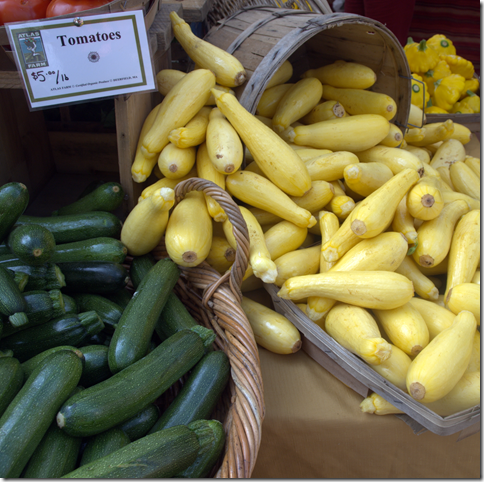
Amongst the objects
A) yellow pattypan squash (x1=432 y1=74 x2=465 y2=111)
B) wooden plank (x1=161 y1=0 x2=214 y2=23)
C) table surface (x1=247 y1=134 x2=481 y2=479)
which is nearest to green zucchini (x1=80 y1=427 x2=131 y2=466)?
table surface (x1=247 y1=134 x2=481 y2=479)

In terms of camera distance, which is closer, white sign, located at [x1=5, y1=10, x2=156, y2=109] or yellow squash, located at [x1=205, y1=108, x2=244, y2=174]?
white sign, located at [x1=5, y1=10, x2=156, y2=109]

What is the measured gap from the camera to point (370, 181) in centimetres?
115

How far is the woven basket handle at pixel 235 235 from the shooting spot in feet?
2.83

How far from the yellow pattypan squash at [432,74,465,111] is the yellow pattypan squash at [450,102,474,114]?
0.10 feet

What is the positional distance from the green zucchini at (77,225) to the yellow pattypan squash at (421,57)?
1.94 metres

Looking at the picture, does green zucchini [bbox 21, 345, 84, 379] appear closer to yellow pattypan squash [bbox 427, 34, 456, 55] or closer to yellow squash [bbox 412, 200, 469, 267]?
yellow squash [bbox 412, 200, 469, 267]

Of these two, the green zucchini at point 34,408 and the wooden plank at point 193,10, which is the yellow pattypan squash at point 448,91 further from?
the green zucchini at point 34,408

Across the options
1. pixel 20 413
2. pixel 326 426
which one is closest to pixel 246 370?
pixel 326 426

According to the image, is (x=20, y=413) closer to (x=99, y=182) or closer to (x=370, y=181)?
(x=99, y=182)

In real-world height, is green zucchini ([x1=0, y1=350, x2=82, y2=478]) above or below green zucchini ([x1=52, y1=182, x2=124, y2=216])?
below

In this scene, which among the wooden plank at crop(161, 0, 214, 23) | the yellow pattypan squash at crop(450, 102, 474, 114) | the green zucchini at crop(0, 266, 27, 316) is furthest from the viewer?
the yellow pattypan squash at crop(450, 102, 474, 114)

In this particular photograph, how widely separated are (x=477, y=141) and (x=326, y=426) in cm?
157

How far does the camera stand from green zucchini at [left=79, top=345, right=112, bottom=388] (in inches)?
32.3

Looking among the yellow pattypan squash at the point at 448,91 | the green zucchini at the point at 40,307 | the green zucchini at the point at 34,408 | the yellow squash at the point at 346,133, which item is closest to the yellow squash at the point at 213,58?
the yellow squash at the point at 346,133
